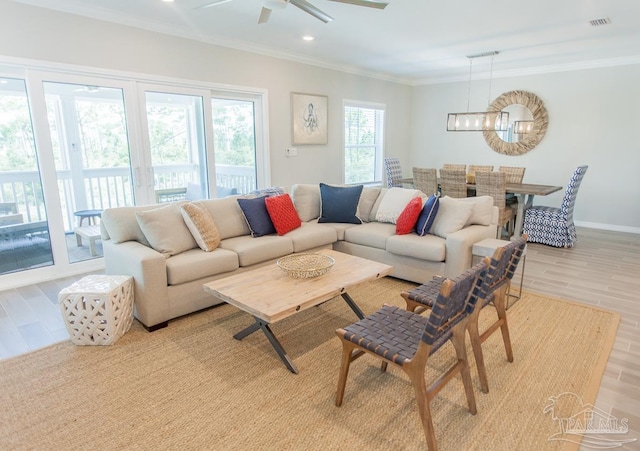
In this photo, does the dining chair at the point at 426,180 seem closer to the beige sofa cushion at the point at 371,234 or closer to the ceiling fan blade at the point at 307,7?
the beige sofa cushion at the point at 371,234

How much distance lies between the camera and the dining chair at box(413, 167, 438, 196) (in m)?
5.46

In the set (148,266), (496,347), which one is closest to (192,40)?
(148,266)

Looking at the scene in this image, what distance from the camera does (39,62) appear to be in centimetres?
353

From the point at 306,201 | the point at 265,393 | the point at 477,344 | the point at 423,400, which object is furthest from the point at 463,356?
the point at 306,201

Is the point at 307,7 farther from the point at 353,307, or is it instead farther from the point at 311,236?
the point at 353,307

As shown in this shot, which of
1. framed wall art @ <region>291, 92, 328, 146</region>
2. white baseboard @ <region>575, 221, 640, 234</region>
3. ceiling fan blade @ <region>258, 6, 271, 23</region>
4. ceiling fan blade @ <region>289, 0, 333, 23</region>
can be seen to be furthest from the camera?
white baseboard @ <region>575, 221, 640, 234</region>

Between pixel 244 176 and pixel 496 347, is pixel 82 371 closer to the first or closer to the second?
pixel 496 347

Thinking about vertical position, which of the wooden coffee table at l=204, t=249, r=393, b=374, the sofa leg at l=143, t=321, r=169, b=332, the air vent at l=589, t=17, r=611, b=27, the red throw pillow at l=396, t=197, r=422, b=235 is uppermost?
Answer: the air vent at l=589, t=17, r=611, b=27

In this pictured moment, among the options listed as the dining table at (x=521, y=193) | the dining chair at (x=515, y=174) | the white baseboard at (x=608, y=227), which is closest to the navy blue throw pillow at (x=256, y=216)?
the dining table at (x=521, y=193)

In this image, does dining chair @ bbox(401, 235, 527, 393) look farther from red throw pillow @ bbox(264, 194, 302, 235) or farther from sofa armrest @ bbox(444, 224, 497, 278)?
red throw pillow @ bbox(264, 194, 302, 235)

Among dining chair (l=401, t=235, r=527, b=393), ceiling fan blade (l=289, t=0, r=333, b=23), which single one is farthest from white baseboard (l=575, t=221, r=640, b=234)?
ceiling fan blade (l=289, t=0, r=333, b=23)

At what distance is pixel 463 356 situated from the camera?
6.27 feet

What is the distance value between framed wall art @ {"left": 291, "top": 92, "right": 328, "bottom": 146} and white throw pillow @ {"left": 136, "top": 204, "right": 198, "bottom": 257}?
292cm

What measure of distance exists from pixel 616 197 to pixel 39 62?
7.79 metres
